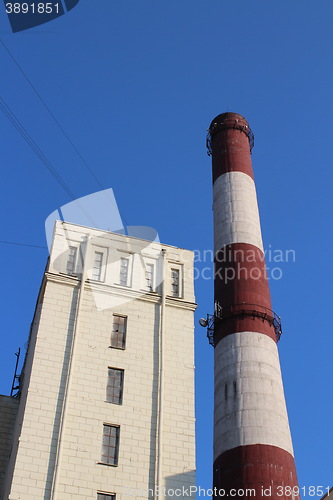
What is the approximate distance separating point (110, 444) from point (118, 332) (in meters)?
7.31

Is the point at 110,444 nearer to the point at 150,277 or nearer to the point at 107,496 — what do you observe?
the point at 107,496

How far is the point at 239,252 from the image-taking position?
44469 millimetres

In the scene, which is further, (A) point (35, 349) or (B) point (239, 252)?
(B) point (239, 252)

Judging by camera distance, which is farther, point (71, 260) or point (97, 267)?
point (97, 267)

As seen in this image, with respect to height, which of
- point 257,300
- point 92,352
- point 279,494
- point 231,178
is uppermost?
point 231,178

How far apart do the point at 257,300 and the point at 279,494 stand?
13.0 meters

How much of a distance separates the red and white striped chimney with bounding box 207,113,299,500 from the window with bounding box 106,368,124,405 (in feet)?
21.2

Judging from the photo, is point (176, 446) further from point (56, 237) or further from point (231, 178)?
point (231, 178)

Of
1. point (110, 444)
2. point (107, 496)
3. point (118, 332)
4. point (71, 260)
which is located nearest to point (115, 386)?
point (110, 444)

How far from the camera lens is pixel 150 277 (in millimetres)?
41906

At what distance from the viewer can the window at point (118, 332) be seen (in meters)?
37.8

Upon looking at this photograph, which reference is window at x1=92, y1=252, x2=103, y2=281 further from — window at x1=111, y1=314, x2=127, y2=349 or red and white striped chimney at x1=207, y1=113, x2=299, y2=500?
red and white striped chimney at x1=207, y1=113, x2=299, y2=500

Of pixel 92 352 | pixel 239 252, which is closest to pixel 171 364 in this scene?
pixel 92 352

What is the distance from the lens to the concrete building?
1261 inches
